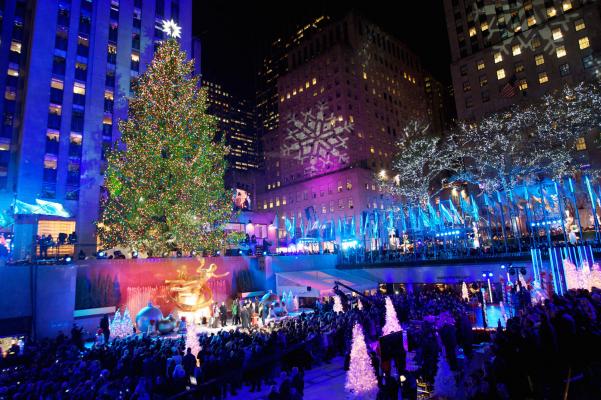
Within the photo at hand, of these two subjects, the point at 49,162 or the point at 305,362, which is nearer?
the point at 305,362

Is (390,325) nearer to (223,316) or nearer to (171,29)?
(223,316)

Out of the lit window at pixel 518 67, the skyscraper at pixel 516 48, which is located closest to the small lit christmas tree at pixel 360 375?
the skyscraper at pixel 516 48

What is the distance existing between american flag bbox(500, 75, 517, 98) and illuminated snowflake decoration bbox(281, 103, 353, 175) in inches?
1175

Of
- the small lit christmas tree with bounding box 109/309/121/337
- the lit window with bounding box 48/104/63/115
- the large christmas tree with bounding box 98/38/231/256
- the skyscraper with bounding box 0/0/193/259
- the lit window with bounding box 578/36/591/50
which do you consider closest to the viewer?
the small lit christmas tree with bounding box 109/309/121/337

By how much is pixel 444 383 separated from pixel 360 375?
2.56 metres

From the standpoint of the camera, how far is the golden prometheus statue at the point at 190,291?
72.5 feet

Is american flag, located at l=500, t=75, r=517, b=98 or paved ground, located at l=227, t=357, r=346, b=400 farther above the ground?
american flag, located at l=500, t=75, r=517, b=98

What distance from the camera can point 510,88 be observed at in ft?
167

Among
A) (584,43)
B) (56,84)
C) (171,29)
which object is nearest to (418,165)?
(584,43)

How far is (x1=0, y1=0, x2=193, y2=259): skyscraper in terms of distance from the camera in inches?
1449

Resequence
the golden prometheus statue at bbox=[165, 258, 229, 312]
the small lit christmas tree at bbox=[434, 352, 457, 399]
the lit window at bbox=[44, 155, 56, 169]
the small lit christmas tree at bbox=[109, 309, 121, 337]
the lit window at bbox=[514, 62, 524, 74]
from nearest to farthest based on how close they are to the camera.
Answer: the small lit christmas tree at bbox=[434, 352, 457, 399]
the small lit christmas tree at bbox=[109, 309, 121, 337]
the golden prometheus statue at bbox=[165, 258, 229, 312]
the lit window at bbox=[44, 155, 56, 169]
the lit window at bbox=[514, 62, 524, 74]

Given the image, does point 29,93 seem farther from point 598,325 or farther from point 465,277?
point 598,325

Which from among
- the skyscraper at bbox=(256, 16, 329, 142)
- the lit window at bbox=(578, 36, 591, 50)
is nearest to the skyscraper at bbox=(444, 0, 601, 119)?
the lit window at bbox=(578, 36, 591, 50)

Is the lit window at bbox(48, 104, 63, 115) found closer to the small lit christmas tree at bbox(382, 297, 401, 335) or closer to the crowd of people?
the crowd of people
